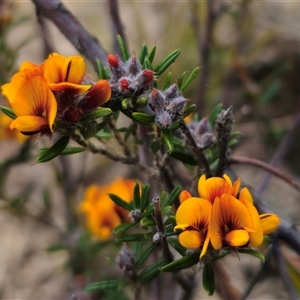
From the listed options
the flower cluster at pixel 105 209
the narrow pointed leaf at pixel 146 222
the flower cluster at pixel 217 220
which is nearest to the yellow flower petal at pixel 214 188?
the flower cluster at pixel 217 220

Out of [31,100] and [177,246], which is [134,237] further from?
[31,100]

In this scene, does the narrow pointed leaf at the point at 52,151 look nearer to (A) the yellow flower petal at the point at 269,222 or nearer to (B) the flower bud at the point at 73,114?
(B) the flower bud at the point at 73,114

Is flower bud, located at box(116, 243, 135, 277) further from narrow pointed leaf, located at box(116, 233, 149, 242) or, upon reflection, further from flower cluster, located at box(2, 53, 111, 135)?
flower cluster, located at box(2, 53, 111, 135)

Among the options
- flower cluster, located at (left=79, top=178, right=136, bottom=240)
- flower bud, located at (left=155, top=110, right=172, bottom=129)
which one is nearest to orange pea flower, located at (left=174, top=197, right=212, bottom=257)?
flower bud, located at (left=155, top=110, right=172, bottom=129)

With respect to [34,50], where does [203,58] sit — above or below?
above

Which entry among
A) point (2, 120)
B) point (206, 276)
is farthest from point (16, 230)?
point (206, 276)

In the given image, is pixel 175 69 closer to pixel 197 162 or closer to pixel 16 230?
pixel 16 230

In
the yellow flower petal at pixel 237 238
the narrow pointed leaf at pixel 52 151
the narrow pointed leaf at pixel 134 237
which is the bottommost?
the narrow pointed leaf at pixel 134 237
